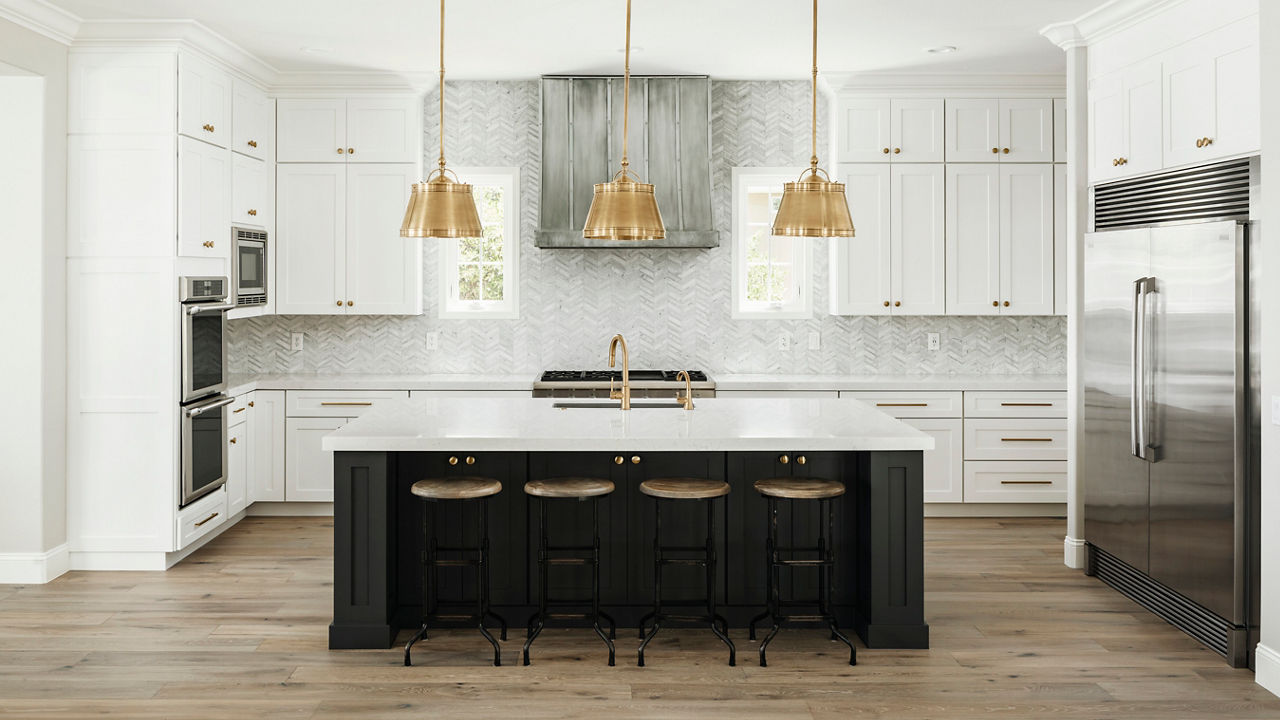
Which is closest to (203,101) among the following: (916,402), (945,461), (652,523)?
(652,523)

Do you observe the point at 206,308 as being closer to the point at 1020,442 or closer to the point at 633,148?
the point at 633,148

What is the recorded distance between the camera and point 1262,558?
354 centimetres

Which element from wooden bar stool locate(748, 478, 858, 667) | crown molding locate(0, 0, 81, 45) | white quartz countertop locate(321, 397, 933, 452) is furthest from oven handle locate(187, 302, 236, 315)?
wooden bar stool locate(748, 478, 858, 667)

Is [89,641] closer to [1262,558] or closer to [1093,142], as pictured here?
[1262,558]

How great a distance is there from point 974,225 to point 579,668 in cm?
402

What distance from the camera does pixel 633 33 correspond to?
5266 mm

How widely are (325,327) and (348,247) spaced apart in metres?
0.65

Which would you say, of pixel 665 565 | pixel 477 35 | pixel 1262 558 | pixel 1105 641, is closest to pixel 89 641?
pixel 665 565

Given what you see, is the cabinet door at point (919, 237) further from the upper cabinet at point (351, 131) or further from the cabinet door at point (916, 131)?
the upper cabinet at point (351, 131)

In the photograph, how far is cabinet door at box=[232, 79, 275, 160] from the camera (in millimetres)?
5738

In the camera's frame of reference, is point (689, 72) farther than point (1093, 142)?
Yes

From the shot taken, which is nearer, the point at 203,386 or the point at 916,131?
the point at 203,386

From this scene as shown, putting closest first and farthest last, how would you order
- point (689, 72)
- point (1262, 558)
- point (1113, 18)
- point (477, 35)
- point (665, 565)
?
point (1262, 558) < point (665, 565) < point (1113, 18) < point (477, 35) < point (689, 72)

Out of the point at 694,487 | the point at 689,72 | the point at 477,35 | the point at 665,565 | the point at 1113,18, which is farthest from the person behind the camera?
the point at 689,72
